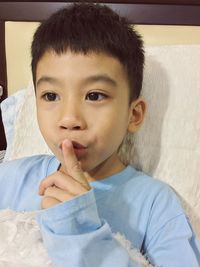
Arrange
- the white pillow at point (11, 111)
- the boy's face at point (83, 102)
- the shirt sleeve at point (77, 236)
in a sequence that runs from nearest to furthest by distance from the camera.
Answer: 1. the shirt sleeve at point (77, 236)
2. the boy's face at point (83, 102)
3. the white pillow at point (11, 111)

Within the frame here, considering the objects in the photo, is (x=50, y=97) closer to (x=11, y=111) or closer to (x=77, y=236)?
(x=77, y=236)

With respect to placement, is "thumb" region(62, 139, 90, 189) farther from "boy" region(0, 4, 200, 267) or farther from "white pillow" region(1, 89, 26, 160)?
"white pillow" region(1, 89, 26, 160)

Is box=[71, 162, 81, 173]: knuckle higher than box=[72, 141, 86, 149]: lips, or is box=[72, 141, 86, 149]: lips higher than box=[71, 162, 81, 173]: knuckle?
box=[72, 141, 86, 149]: lips

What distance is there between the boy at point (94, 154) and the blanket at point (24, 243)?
0.11 feet

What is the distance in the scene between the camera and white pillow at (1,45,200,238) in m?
1.01

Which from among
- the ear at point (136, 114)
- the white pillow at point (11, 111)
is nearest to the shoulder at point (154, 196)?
the ear at point (136, 114)

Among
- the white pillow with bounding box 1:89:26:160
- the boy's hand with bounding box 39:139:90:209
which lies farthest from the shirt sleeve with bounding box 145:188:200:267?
the white pillow with bounding box 1:89:26:160

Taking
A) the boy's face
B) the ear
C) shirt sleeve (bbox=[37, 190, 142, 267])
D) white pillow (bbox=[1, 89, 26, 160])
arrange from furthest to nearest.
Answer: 1. white pillow (bbox=[1, 89, 26, 160])
2. the ear
3. the boy's face
4. shirt sleeve (bbox=[37, 190, 142, 267])

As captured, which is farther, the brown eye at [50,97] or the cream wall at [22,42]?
the cream wall at [22,42]

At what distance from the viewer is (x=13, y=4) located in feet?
4.86

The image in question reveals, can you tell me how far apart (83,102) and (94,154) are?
0.11 meters

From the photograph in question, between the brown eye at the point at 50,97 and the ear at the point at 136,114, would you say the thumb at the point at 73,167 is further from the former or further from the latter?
the ear at the point at 136,114

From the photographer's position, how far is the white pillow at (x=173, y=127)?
39.9 inches

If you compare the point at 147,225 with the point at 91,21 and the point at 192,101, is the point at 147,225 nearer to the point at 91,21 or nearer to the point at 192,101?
A: the point at 192,101
